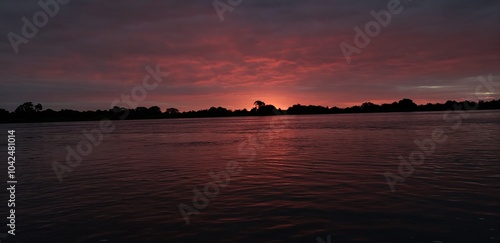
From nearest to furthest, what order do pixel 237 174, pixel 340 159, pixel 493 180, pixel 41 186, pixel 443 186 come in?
pixel 443 186 → pixel 493 180 → pixel 41 186 → pixel 237 174 → pixel 340 159

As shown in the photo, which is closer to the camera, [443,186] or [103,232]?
[103,232]

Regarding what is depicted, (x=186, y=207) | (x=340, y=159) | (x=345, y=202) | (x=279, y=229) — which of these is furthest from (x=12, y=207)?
(x=340, y=159)

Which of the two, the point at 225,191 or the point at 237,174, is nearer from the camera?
the point at 225,191

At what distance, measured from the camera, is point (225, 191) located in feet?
57.8

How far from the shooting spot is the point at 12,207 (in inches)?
611

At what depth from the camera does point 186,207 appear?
1462 cm

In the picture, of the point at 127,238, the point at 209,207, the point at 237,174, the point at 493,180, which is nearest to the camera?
the point at 127,238

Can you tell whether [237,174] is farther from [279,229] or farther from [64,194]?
[279,229]

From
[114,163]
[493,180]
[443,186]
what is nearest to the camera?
[443,186]

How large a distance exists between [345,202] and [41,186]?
17199 millimetres

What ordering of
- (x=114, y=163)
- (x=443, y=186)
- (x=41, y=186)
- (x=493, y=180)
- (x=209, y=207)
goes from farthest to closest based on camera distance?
(x=114, y=163)
(x=41, y=186)
(x=493, y=180)
(x=443, y=186)
(x=209, y=207)

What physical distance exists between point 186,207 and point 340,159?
17.3 meters

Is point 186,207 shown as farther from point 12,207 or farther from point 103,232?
point 12,207

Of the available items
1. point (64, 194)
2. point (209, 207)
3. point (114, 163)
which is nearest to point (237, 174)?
point (209, 207)
